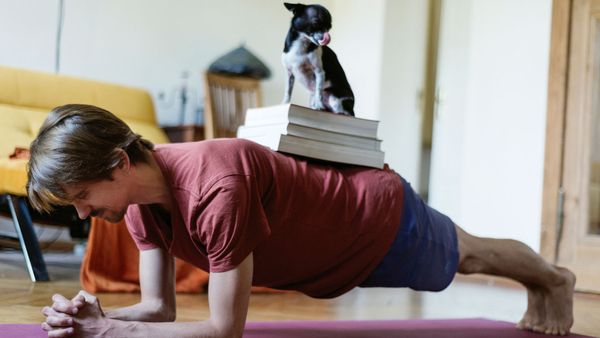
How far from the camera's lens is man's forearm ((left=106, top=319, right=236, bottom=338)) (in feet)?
3.74

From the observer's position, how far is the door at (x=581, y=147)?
10.2ft

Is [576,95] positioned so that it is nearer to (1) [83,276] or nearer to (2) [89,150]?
(1) [83,276]

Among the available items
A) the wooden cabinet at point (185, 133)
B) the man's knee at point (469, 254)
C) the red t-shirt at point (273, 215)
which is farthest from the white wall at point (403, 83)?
the red t-shirt at point (273, 215)

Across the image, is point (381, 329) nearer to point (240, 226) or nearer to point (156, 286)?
point (156, 286)

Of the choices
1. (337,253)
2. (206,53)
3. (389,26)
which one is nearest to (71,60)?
(206,53)

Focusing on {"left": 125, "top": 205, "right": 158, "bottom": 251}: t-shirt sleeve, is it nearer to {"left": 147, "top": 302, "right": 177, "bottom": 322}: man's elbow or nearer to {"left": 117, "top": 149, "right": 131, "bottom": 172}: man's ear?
{"left": 147, "top": 302, "right": 177, "bottom": 322}: man's elbow

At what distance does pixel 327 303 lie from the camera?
2.35 m

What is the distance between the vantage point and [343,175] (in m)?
1.49

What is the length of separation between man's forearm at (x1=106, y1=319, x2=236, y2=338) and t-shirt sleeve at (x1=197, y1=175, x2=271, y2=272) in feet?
0.32

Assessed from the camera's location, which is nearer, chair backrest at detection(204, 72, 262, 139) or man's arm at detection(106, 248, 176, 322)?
man's arm at detection(106, 248, 176, 322)

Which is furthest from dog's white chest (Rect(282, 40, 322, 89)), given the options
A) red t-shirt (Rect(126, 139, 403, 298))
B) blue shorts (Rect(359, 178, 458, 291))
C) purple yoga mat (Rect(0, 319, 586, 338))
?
purple yoga mat (Rect(0, 319, 586, 338))

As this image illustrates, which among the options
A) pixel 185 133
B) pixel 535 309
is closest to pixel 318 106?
pixel 535 309

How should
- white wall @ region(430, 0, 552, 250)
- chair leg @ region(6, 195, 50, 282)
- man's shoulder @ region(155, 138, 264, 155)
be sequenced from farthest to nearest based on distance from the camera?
white wall @ region(430, 0, 552, 250), chair leg @ region(6, 195, 50, 282), man's shoulder @ region(155, 138, 264, 155)

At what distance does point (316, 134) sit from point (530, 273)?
2.05ft
